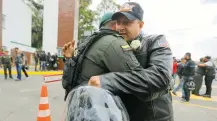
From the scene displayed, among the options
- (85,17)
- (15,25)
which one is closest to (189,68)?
(15,25)

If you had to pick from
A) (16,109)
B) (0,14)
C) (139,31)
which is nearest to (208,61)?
(16,109)

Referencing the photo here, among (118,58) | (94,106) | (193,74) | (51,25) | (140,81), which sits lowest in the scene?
(193,74)

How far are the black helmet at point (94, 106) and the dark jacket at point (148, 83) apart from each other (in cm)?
8

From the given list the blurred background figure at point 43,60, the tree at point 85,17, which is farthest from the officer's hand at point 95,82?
the tree at point 85,17

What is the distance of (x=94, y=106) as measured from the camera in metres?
1.01

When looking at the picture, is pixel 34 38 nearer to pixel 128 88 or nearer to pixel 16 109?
pixel 16 109

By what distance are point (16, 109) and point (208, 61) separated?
24.4 ft

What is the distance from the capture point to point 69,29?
66.8ft

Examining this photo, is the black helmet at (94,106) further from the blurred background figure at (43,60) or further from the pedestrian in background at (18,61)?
the blurred background figure at (43,60)

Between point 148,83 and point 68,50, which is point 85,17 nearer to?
point 68,50

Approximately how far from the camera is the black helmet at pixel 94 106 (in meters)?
0.99

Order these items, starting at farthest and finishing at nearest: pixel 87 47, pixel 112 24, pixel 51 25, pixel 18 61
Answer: pixel 51 25, pixel 18 61, pixel 112 24, pixel 87 47

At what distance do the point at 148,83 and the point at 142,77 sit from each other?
43mm

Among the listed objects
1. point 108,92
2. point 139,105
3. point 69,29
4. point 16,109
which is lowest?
point 16,109
